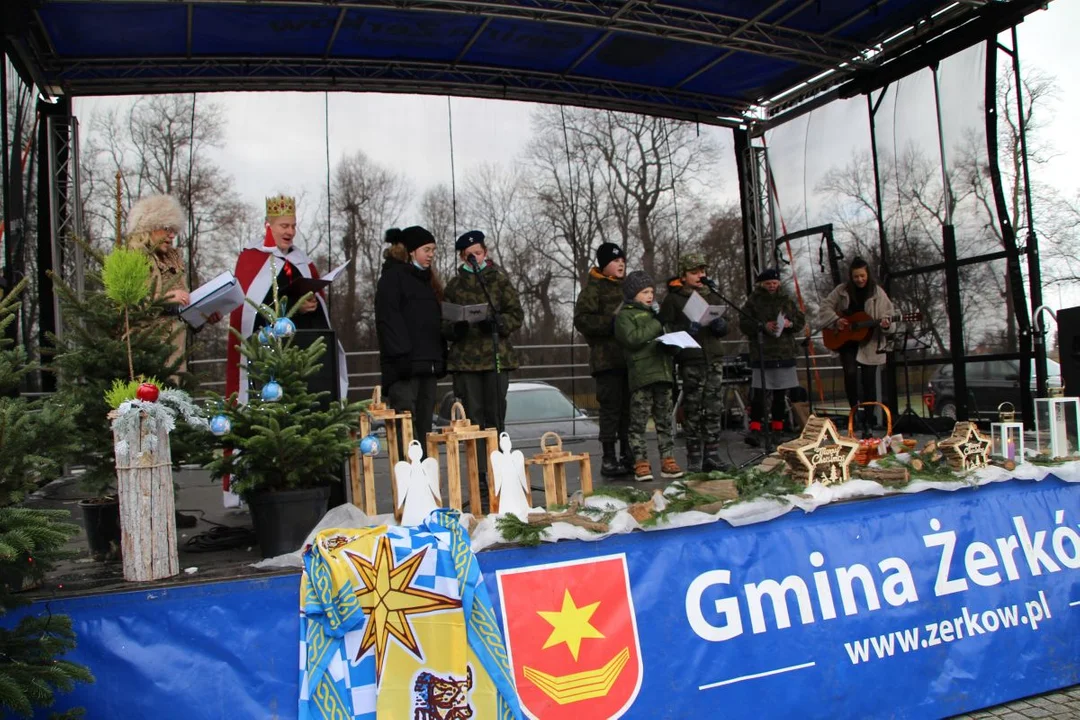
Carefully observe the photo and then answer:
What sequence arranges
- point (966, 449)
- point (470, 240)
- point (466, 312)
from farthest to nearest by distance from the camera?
point (470, 240) < point (466, 312) < point (966, 449)

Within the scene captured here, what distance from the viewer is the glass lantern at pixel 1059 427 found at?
389cm

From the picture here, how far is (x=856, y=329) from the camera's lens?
21.3 ft

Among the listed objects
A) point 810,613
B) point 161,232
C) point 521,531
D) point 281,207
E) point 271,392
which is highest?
point 281,207

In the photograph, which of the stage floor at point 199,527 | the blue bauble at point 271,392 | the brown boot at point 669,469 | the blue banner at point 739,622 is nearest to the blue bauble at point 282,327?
the blue bauble at point 271,392

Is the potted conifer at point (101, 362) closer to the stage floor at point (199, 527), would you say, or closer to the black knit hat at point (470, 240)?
the stage floor at point (199, 527)

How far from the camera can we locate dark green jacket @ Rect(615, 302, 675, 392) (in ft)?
15.7

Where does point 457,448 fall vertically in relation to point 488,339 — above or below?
below

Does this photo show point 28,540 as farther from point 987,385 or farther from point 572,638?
point 987,385

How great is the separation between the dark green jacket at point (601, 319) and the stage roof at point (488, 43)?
2236 mm

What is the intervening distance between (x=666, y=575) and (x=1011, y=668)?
149cm

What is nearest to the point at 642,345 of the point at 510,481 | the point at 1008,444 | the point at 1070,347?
the point at 510,481

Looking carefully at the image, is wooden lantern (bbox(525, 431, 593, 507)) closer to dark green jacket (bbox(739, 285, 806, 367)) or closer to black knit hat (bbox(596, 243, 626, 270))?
black knit hat (bbox(596, 243, 626, 270))

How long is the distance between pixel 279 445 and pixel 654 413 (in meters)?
2.66

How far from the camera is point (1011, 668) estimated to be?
123 inches
